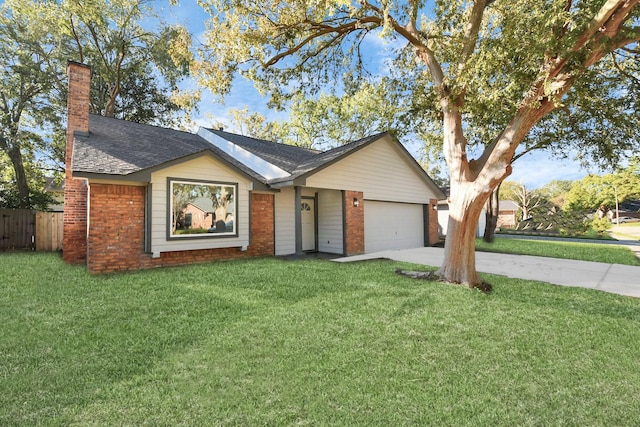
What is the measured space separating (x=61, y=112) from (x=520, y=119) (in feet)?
68.9

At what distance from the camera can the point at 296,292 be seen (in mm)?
5539

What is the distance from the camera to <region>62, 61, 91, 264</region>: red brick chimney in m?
8.74

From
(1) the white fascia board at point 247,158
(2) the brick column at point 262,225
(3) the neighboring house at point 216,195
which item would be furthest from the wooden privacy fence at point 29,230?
(2) the brick column at point 262,225

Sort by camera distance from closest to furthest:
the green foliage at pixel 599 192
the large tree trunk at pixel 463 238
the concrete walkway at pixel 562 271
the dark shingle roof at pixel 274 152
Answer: the large tree trunk at pixel 463 238, the concrete walkway at pixel 562 271, the dark shingle roof at pixel 274 152, the green foliage at pixel 599 192

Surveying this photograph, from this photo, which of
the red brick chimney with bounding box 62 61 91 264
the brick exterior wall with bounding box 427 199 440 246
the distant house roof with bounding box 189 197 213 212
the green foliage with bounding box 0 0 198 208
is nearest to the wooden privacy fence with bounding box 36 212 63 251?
the green foliage with bounding box 0 0 198 208

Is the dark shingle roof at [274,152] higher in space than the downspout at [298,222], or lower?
higher

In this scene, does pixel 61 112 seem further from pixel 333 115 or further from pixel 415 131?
pixel 415 131

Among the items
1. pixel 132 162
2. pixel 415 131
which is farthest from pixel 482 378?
pixel 132 162

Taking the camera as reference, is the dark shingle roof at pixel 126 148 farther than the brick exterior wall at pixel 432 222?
No

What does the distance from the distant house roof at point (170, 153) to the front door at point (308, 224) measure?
5.31ft

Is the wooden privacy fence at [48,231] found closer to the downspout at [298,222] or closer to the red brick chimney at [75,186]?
the red brick chimney at [75,186]

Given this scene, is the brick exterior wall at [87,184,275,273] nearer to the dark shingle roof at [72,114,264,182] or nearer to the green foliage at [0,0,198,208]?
the dark shingle roof at [72,114,264,182]

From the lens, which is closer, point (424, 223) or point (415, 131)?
point (415, 131)

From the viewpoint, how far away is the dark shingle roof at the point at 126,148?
750 cm
